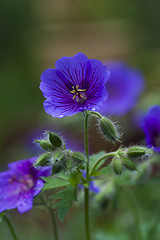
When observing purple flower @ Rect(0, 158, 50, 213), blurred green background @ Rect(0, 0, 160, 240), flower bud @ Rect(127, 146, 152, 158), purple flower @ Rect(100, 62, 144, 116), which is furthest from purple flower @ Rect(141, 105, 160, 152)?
purple flower @ Rect(100, 62, 144, 116)

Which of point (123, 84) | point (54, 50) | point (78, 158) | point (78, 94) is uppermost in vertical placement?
point (54, 50)

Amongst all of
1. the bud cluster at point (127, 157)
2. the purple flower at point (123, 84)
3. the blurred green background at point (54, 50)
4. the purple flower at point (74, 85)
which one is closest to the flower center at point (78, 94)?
the purple flower at point (74, 85)

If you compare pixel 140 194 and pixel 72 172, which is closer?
pixel 72 172

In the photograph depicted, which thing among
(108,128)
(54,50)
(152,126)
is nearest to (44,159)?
(108,128)

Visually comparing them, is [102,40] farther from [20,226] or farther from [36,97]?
[20,226]

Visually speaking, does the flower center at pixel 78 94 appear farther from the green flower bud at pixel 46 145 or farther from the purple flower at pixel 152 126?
the purple flower at pixel 152 126

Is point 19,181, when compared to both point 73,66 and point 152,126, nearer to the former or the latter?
point 73,66

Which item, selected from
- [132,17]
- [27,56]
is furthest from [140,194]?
[132,17]

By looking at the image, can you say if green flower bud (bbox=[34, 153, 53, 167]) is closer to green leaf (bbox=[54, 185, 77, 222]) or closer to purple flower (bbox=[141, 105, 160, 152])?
green leaf (bbox=[54, 185, 77, 222])
